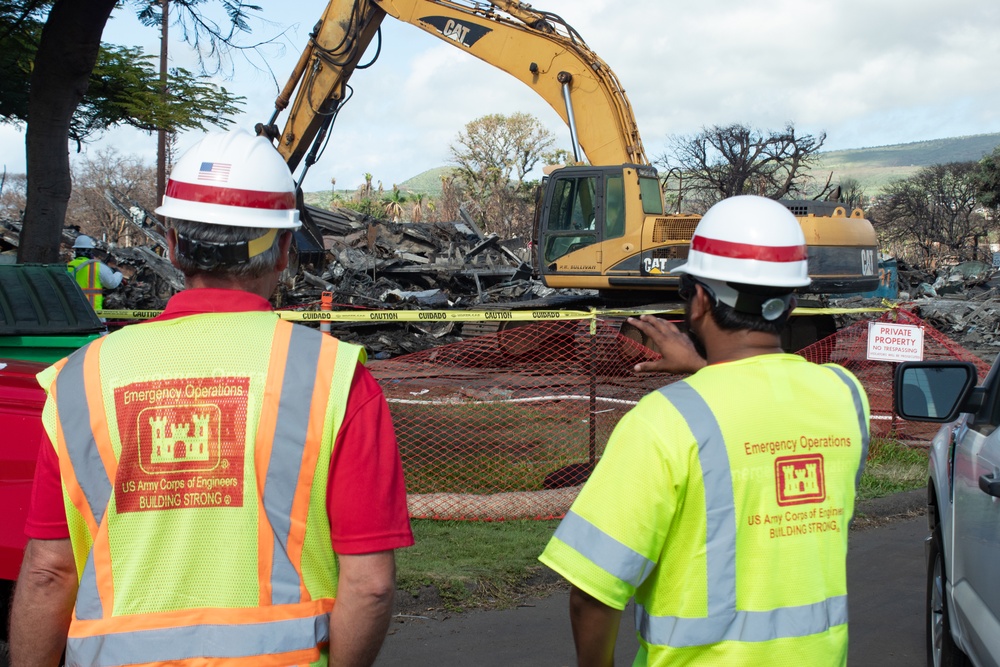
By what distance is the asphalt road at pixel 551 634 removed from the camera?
4793 millimetres

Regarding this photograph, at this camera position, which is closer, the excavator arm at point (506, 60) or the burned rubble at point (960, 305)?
the excavator arm at point (506, 60)

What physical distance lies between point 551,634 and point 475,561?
3.03ft

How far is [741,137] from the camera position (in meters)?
35.8

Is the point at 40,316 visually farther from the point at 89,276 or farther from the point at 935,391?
the point at 89,276

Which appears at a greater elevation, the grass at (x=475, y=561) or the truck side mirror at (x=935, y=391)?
the truck side mirror at (x=935, y=391)

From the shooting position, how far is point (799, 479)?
2113 mm

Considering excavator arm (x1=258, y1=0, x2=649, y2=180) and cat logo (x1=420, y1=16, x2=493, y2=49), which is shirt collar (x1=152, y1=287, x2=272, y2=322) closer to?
excavator arm (x1=258, y1=0, x2=649, y2=180)

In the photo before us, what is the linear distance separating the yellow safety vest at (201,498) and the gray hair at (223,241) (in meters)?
0.21

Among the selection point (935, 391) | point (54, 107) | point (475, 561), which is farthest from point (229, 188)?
point (54, 107)

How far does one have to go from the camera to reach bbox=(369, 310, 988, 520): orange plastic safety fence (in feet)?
24.1

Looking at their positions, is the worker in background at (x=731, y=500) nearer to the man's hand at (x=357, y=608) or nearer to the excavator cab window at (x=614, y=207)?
the man's hand at (x=357, y=608)

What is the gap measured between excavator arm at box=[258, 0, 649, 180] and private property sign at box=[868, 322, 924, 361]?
6012 mm

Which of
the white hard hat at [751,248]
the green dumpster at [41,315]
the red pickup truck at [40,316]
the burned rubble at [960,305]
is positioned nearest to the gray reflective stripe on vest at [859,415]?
the white hard hat at [751,248]

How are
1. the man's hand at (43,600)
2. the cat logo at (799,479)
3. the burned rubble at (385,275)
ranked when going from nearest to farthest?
the man's hand at (43,600) → the cat logo at (799,479) → the burned rubble at (385,275)
